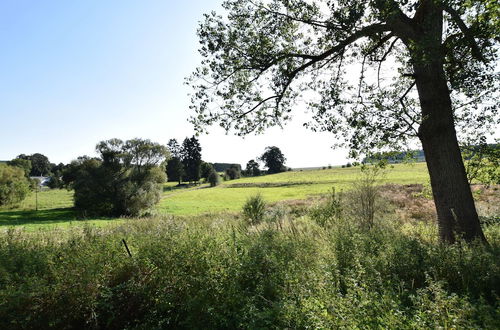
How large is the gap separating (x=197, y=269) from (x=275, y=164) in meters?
104

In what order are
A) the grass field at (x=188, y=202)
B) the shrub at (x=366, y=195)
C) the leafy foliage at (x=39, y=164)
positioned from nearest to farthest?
the shrub at (x=366, y=195), the grass field at (x=188, y=202), the leafy foliage at (x=39, y=164)

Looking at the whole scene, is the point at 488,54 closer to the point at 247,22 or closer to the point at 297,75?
the point at 297,75

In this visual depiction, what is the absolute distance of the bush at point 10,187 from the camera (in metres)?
38.3

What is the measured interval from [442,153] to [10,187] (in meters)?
51.3

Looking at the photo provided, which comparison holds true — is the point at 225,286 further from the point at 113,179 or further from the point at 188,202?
the point at 188,202

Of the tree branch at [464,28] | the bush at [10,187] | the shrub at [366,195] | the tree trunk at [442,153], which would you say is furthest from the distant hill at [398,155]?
→ the bush at [10,187]

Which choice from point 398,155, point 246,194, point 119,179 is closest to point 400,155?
point 398,155

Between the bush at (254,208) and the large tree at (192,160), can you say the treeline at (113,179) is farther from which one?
the large tree at (192,160)

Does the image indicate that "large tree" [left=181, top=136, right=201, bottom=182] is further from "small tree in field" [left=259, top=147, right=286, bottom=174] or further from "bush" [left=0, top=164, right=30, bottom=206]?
"bush" [left=0, top=164, right=30, bottom=206]

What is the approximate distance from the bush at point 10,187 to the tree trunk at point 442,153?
166 feet

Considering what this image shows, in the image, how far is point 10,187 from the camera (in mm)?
38875

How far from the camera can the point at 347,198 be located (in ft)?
40.0

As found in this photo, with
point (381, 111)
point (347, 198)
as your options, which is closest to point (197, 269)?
point (381, 111)

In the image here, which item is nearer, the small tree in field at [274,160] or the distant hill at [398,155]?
the distant hill at [398,155]
